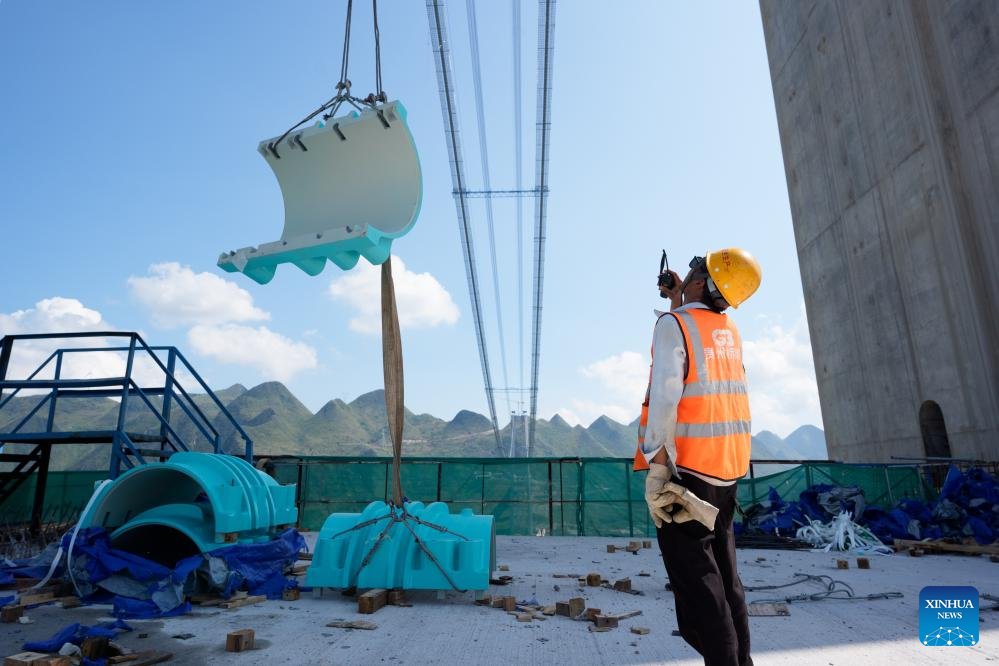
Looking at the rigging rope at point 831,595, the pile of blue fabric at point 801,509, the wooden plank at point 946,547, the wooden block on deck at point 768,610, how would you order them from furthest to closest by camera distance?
the pile of blue fabric at point 801,509
the wooden plank at point 946,547
the rigging rope at point 831,595
the wooden block on deck at point 768,610

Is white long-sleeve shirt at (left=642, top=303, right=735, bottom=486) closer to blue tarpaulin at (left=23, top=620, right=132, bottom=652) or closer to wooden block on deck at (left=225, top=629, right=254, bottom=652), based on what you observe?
wooden block on deck at (left=225, top=629, right=254, bottom=652)

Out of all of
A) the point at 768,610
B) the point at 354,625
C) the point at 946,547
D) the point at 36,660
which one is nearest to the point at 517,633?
the point at 354,625

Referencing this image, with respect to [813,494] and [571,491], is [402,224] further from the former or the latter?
[813,494]

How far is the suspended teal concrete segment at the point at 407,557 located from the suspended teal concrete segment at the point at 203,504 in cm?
88

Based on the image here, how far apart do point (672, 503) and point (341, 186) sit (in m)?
3.15

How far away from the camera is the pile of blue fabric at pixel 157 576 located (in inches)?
196

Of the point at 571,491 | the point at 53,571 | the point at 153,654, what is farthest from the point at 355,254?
the point at 571,491

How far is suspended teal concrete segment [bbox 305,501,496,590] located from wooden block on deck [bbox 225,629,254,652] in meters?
1.51

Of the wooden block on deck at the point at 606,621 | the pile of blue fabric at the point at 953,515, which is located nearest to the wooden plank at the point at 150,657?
the wooden block on deck at the point at 606,621

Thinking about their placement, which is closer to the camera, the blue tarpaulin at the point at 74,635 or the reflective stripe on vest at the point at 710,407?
the reflective stripe on vest at the point at 710,407

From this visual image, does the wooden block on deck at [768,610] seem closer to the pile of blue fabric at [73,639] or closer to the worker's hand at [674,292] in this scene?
the worker's hand at [674,292]

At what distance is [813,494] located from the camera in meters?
11.7

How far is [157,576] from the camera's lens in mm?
5434

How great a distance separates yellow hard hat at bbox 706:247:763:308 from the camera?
9.35 feet
